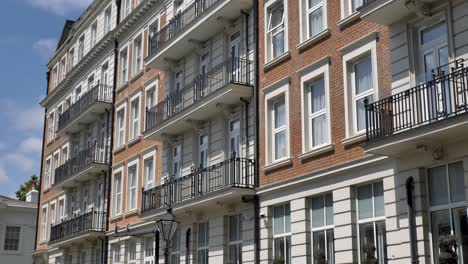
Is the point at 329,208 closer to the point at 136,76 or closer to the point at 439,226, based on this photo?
the point at 439,226

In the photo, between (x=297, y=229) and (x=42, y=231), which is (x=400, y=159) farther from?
(x=42, y=231)

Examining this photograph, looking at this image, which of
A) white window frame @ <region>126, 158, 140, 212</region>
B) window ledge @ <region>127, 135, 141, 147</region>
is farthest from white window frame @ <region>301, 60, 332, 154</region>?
window ledge @ <region>127, 135, 141, 147</region>

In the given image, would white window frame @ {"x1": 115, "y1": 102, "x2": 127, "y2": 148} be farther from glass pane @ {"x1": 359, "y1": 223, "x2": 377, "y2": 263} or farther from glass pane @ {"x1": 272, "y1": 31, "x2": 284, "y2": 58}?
glass pane @ {"x1": 359, "y1": 223, "x2": 377, "y2": 263}

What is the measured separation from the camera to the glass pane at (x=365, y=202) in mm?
17172

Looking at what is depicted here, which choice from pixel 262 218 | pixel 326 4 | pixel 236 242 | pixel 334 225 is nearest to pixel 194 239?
pixel 236 242

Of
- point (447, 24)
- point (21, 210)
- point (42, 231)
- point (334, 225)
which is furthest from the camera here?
point (21, 210)

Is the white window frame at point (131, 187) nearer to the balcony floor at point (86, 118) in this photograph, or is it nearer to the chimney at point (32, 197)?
the balcony floor at point (86, 118)

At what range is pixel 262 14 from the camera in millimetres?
22547

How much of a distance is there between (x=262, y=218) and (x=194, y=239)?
4747mm

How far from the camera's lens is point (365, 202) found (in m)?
17.3

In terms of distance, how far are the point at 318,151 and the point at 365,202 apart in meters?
2.14

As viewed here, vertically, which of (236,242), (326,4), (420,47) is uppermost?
(326,4)

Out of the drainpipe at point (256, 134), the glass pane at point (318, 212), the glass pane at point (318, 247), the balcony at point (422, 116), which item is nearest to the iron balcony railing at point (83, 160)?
the drainpipe at point (256, 134)

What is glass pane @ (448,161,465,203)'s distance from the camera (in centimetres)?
1460
